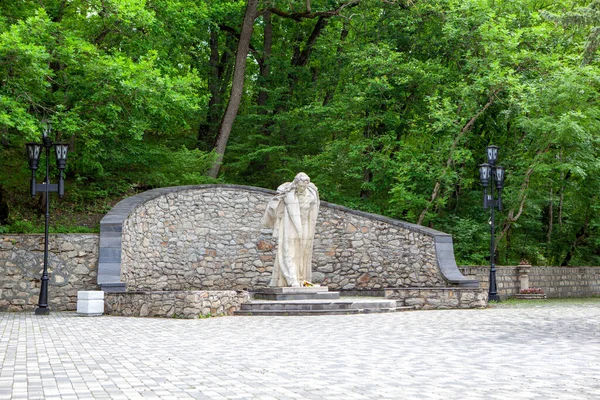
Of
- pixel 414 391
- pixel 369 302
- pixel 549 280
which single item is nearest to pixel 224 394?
pixel 414 391

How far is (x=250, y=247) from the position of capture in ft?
70.4

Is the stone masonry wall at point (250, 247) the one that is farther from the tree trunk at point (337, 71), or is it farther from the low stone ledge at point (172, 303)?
the tree trunk at point (337, 71)

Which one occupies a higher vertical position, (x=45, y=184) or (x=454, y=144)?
(x=454, y=144)

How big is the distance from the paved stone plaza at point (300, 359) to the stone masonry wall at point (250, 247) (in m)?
6.10

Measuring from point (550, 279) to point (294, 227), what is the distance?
12472 millimetres

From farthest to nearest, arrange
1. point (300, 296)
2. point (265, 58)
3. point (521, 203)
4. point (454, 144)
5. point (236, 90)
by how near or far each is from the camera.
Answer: point (265, 58), point (236, 90), point (521, 203), point (454, 144), point (300, 296)

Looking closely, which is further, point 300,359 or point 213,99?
point 213,99

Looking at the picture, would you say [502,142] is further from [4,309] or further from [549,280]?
[4,309]

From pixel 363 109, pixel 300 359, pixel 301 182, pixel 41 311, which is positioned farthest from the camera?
pixel 363 109

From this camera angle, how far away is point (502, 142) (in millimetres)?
27219

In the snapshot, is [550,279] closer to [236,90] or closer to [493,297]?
[493,297]

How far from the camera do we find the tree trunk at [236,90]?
24881mm

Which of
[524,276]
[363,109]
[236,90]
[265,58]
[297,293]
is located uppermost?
[265,58]

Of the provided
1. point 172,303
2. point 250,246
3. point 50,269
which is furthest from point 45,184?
point 250,246
